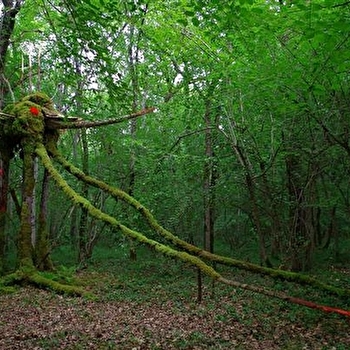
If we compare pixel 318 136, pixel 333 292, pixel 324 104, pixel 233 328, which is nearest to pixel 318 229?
pixel 318 136

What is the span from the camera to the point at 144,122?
→ 19.2 m

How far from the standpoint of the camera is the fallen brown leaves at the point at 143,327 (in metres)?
6.62

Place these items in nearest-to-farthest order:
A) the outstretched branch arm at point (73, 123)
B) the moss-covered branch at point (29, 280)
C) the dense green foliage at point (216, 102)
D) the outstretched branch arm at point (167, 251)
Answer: the outstretched branch arm at point (167, 251) < the dense green foliage at point (216, 102) < the outstretched branch arm at point (73, 123) < the moss-covered branch at point (29, 280)

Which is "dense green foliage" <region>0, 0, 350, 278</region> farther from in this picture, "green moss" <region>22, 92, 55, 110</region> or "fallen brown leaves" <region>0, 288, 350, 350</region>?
"fallen brown leaves" <region>0, 288, 350, 350</region>

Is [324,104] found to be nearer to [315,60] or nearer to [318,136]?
[318,136]

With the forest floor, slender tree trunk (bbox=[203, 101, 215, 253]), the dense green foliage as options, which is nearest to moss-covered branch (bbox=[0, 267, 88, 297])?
the forest floor

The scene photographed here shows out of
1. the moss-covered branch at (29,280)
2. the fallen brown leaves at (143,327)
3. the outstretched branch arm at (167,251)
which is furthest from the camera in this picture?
the moss-covered branch at (29,280)

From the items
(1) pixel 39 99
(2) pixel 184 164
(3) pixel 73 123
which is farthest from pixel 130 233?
(2) pixel 184 164

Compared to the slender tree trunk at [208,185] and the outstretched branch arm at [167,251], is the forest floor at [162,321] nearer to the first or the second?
the slender tree trunk at [208,185]

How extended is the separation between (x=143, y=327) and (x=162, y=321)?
2.50 ft

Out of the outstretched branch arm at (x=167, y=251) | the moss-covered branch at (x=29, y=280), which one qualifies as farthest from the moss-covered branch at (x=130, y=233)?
the moss-covered branch at (x=29, y=280)

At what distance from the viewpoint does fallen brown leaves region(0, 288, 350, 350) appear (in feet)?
21.7

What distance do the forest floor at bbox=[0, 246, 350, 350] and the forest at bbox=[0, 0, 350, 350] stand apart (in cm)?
5

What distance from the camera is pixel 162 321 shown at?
834 centimetres
